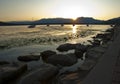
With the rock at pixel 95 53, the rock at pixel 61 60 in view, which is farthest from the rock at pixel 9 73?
the rock at pixel 95 53

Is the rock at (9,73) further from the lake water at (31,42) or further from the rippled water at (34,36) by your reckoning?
the rippled water at (34,36)

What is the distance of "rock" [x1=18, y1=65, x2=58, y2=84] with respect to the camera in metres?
10.5

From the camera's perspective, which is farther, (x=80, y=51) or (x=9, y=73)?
(x=80, y=51)

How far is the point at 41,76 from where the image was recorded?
11.1m

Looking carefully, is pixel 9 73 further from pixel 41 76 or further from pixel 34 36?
pixel 34 36

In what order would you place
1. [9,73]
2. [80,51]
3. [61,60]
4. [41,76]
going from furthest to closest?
[80,51] < [61,60] < [9,73] < [41,76]

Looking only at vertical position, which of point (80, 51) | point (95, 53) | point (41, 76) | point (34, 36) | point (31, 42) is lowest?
point (34, 36)

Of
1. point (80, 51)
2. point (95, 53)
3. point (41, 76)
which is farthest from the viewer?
point (80, 51)

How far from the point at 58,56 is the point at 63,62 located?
0.74 meters

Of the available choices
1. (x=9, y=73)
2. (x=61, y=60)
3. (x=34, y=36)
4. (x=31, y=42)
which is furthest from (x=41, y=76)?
(x=34, y=36)

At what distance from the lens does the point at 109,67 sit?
8922 millimetres

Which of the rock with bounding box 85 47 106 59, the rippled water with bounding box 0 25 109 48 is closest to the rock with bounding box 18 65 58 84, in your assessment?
the rock with bounding box 85 47 106 59

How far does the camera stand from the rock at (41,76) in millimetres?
10469

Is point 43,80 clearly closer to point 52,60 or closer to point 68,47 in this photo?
point 52,60
